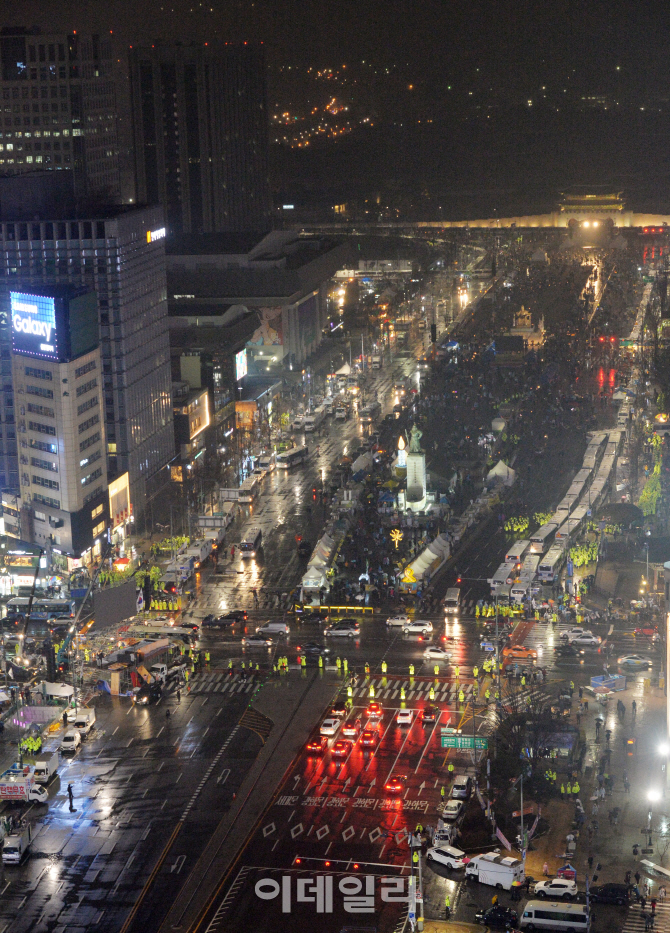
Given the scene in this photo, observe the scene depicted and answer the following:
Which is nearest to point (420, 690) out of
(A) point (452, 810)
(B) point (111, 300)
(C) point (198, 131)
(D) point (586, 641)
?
(D) point (586, 641)

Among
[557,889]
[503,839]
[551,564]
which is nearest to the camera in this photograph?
[557,889]

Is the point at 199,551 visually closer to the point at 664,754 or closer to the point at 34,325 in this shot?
the point at 34,325

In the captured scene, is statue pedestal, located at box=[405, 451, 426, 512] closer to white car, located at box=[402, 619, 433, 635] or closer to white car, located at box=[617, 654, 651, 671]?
white car, located at box=[402, 619, 433, 635]

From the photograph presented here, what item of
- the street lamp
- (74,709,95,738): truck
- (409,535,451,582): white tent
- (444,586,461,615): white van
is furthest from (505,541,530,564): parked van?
(74,709,95,738): truck

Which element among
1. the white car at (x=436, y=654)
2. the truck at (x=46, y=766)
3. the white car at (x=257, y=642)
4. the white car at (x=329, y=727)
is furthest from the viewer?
the white car at (x=257, y=642)

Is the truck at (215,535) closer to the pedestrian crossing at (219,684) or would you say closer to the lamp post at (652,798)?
the pedestrian crossing at (219,684)

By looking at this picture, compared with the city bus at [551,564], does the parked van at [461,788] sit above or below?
above

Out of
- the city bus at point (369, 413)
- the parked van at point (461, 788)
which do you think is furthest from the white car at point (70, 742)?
the city bus at point (369, 413)

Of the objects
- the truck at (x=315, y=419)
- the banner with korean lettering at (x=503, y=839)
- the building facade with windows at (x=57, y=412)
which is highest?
the building facade with windows at (x=57, y=412)
